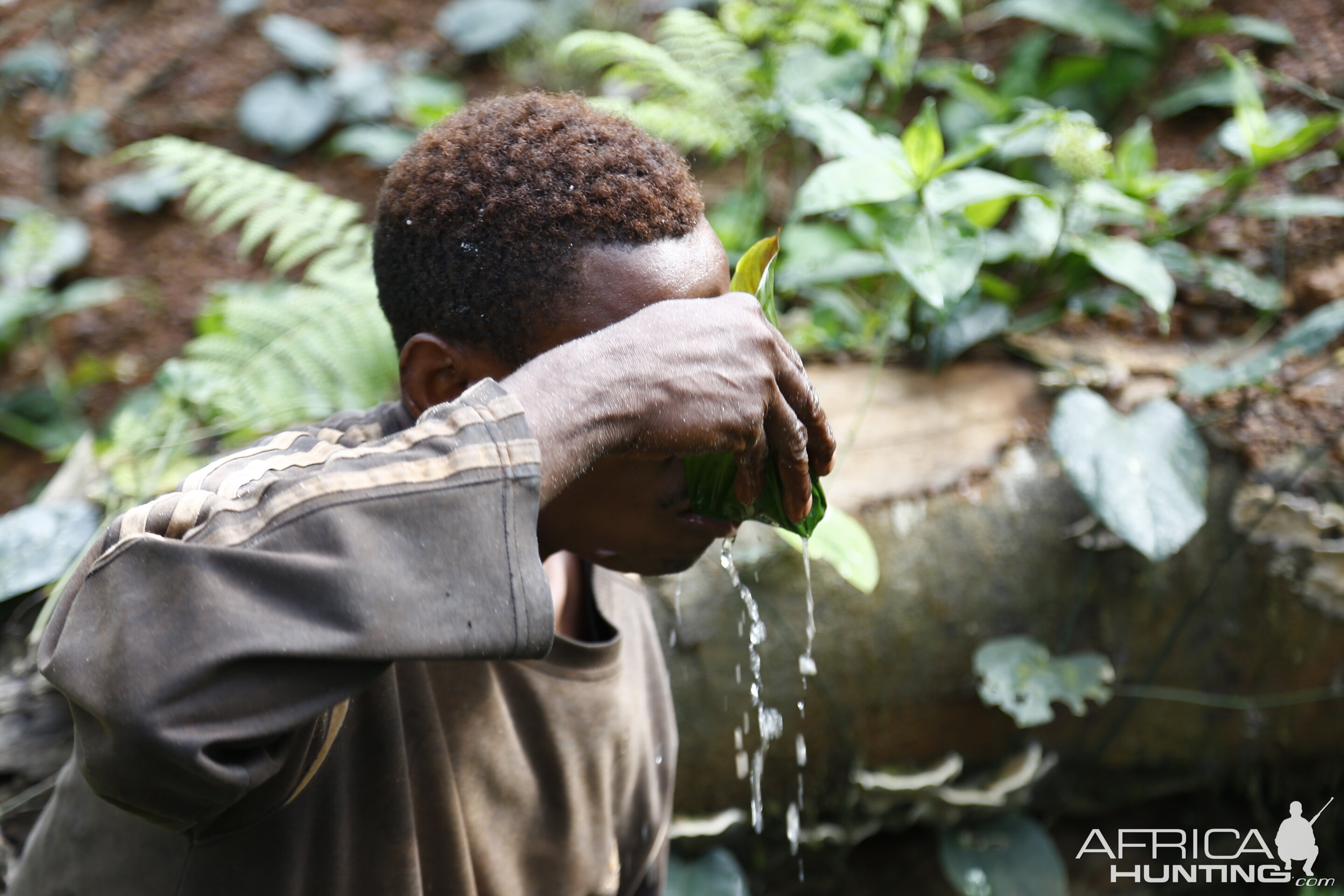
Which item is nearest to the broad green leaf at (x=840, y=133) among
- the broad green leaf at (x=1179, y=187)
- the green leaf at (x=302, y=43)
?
the broad green leaf at (x=1179, y=187)

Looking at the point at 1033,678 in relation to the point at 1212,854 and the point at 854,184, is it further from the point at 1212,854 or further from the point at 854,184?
the point at 854,184

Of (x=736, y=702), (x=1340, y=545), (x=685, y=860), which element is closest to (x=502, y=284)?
(x=736, y=702)

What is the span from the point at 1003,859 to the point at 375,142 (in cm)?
365

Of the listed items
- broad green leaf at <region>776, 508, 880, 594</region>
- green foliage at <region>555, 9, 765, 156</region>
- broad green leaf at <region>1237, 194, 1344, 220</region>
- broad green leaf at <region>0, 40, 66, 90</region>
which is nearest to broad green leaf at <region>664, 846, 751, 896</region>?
broad green leaf at <region>776, 508, 880, 594</region>

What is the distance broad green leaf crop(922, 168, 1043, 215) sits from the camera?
227 centimetres

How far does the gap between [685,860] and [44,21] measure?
212 inches

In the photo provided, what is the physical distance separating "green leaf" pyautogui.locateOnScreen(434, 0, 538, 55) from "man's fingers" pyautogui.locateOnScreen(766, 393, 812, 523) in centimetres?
395

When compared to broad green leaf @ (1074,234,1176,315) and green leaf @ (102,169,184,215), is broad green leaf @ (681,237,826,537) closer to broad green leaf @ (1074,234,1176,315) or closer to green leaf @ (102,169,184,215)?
broad green leaf @ (1074,234,1176,315)

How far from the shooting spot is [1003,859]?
8.13ft

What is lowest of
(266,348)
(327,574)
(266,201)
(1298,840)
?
(1298,840)

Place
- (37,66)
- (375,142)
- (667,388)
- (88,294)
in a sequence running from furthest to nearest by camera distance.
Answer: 1. (37,66)
2. (375,142)
3. (88,294)
4. (667,388)

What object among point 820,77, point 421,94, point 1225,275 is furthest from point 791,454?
point 421,94

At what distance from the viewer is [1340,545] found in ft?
7.83

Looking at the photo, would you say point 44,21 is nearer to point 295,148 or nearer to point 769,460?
point 295,148
